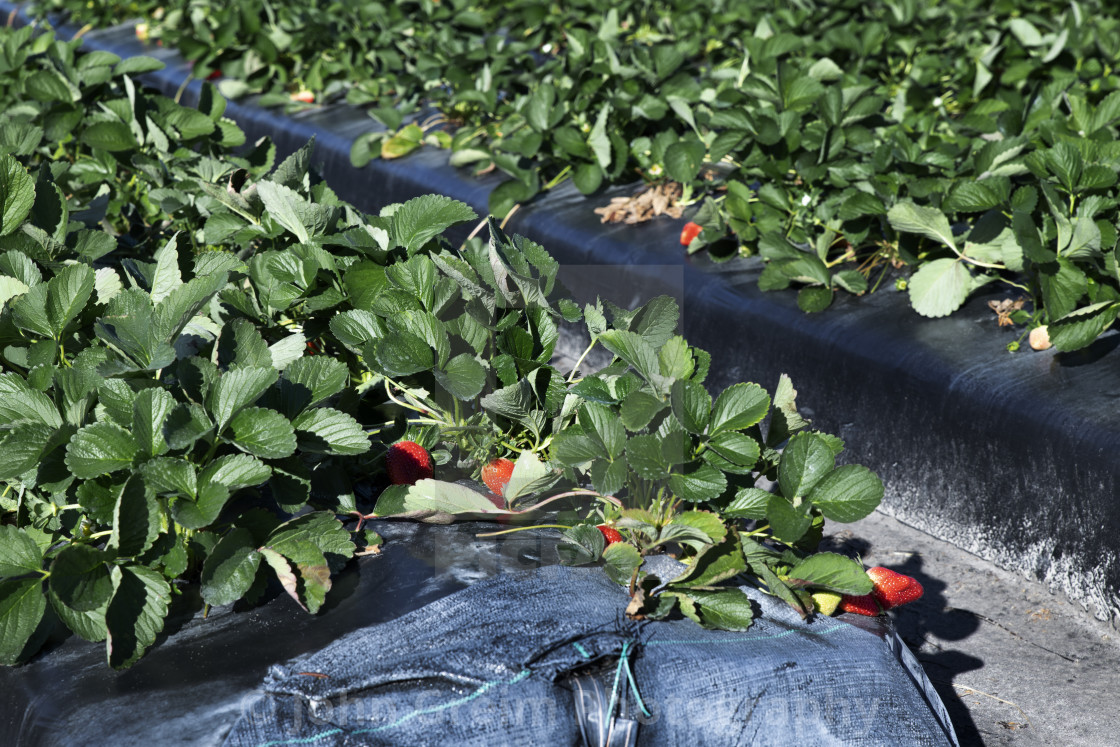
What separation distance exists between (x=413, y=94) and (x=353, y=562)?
11.4 ft

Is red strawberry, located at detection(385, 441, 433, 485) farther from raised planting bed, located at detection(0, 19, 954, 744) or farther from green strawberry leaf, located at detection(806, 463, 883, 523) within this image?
green strawberry leaf, located at detection(806, 463, 883, 523)

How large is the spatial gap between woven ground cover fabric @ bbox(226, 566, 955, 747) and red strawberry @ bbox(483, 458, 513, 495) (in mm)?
291

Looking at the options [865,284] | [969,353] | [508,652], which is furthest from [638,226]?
[508,652]

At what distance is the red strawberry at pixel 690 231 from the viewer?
302cm

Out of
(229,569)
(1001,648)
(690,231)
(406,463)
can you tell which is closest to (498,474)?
(406,463)

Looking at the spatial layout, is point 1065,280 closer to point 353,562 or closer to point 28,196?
point 353,562

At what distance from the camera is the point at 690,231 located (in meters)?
3.03

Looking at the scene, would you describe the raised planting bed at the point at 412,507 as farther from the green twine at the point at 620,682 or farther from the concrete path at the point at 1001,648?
the concrete path at the point at 1001,648

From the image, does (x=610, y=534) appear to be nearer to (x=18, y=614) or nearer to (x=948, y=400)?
(x=18, y=614)

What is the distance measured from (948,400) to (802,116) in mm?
1201

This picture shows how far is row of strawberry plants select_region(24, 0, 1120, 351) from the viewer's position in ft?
7.95

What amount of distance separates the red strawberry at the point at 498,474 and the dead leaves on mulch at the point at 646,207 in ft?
5.94

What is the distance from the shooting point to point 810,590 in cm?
130

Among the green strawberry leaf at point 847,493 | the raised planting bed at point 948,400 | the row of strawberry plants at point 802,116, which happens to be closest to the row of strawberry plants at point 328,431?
the green strawberry leaf at point 847,493
